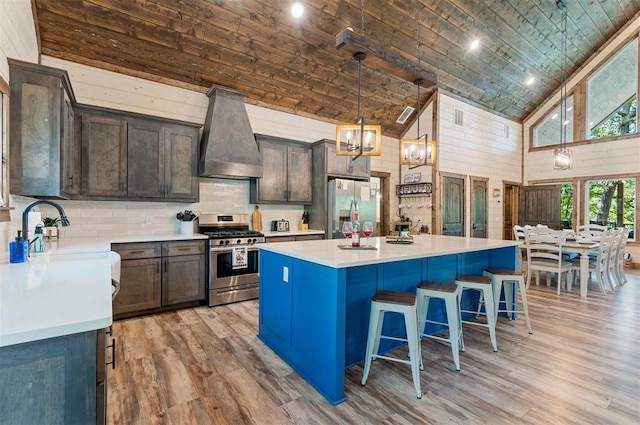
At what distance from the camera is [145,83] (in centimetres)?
425

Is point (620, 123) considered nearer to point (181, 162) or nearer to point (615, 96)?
point (615, 96)

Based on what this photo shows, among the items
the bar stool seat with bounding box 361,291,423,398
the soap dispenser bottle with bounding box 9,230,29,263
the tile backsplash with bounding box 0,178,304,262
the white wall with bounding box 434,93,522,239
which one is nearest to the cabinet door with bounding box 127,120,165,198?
the tile backsplash with bounding box 0,178,304,262

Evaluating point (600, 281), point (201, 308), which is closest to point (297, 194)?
point (201, 308)

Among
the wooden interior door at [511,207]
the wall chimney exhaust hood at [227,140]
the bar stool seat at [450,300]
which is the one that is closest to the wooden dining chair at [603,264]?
the bar stool seat at [450,300]

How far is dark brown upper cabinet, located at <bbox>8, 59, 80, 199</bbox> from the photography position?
8.18 ft

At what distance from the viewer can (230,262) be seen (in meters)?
4.21

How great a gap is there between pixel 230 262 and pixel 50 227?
2004mm

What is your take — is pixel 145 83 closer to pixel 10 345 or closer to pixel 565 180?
pixel 10 345

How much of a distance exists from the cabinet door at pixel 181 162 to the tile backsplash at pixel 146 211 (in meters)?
0.35

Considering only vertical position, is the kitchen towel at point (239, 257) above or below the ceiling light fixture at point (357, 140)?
below

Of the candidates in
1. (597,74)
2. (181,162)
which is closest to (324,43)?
(181,162)

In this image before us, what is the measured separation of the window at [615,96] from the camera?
6.98 metres

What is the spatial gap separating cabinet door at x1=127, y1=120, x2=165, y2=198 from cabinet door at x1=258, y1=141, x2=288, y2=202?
4.78ft

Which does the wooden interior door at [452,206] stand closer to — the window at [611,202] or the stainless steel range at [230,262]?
the window at [611,202]
